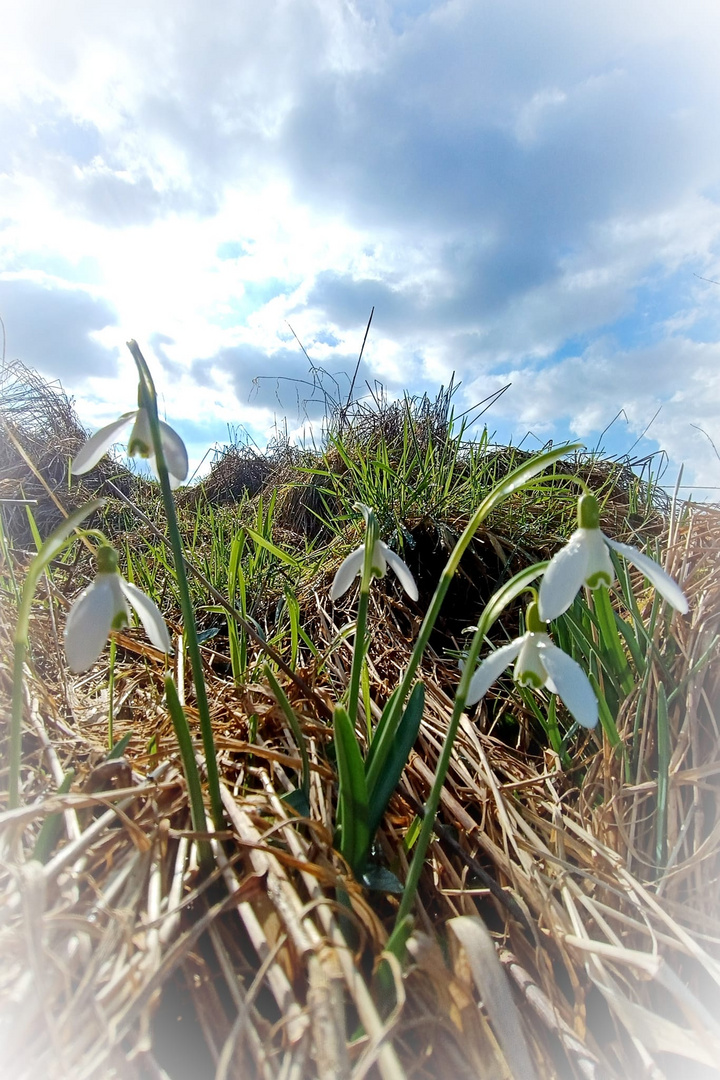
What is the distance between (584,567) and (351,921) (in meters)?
0.55

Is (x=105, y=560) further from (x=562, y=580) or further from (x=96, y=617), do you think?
(x=562, y=580)

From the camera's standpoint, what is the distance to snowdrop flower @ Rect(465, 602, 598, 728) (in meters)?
0.71

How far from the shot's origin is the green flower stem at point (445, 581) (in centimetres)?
68

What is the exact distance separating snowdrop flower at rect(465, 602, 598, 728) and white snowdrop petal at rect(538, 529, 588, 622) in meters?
0.05

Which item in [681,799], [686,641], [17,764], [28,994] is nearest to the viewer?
[28,994]

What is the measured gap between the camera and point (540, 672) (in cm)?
76

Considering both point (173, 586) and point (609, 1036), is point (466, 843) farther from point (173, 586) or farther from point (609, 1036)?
point (173, 586)

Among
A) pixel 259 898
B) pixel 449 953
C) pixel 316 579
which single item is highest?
pixel 316 579

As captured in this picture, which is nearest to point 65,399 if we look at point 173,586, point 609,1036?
point 173,586

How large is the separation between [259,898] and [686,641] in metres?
0.97

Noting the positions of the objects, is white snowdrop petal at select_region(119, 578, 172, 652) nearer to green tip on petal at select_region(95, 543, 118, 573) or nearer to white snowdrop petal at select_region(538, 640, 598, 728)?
green tip on petal at select_region(95, 543, 118, 573)

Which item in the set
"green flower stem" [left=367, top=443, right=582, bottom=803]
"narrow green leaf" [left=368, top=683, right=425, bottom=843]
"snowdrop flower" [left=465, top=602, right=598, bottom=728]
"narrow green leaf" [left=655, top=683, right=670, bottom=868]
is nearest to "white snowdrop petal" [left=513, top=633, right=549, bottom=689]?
"snowdrop flower" [left=465, top=602, right=598, bottom=728]

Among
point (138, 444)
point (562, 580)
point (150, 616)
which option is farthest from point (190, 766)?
point (562, 580)

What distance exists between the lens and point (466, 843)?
1029 mm
